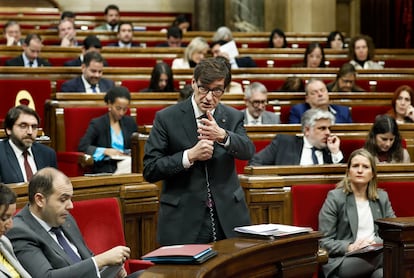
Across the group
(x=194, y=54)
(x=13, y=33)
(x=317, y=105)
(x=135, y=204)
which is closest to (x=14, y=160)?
(x=135, y=204)

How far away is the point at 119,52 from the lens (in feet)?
31.9

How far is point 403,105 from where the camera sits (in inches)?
281

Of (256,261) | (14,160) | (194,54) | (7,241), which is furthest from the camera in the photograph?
(194,54)

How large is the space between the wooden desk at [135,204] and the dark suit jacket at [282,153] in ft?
4.15

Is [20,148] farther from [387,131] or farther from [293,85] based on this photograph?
[293,85]

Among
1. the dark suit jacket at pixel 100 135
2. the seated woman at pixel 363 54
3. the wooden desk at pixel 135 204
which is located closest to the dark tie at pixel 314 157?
the wooden desk at pixel 135 204

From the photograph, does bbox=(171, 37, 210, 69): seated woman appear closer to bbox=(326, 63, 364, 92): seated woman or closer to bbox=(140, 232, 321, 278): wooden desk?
bbox=(326, 63, 364, 92): seated woman

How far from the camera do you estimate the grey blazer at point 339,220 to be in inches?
197

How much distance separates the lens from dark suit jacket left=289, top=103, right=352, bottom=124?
24.4ft

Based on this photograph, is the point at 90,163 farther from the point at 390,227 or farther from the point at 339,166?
the point at 390,227

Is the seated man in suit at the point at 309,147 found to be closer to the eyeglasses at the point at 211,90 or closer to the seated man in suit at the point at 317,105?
the seated man in suit at the point at 317,105

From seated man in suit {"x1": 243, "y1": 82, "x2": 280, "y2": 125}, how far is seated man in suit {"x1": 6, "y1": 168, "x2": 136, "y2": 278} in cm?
343

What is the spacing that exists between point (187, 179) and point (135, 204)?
26.3 inches

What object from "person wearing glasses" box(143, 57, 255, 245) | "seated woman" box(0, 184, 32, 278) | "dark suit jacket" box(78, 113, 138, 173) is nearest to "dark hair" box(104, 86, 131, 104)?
"dark suit jacket" box(78, 113, 138, 173)
